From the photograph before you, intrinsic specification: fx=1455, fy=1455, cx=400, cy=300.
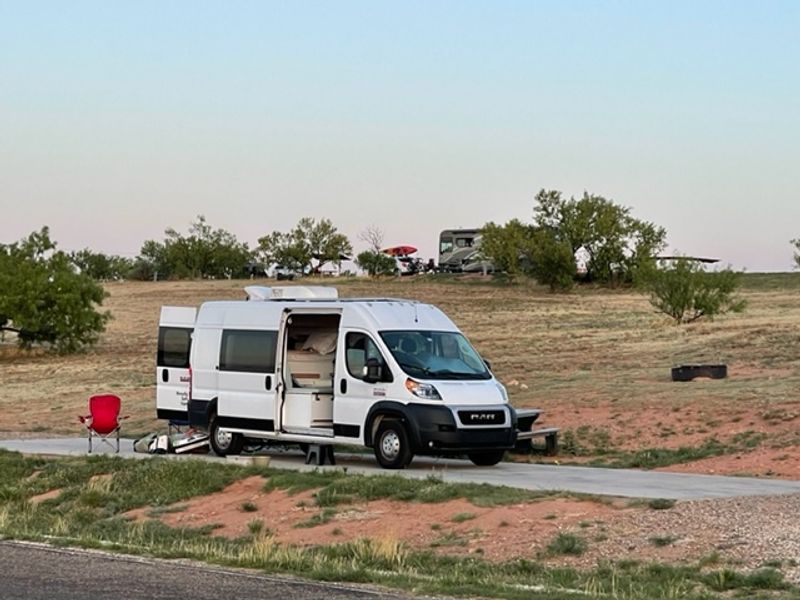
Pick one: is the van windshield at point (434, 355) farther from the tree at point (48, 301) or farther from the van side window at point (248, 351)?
the tree at point (48, 301)

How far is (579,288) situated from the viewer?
265 ft

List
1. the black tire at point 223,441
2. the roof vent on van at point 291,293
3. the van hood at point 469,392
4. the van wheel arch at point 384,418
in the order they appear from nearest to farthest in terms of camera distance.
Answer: the van wheel arch at point 384,418 < the van hood at point 469,392 < the black tire at point 223,441 < the roof vent on van at point 291,293

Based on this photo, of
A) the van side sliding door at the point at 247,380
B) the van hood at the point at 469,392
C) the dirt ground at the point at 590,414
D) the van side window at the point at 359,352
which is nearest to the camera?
the dirt ground at the point at 590,414

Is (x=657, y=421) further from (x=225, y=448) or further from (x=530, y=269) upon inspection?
(x=530, y=269)

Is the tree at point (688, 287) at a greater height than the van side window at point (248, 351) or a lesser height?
greater

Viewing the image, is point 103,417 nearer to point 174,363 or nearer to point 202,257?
point 174,363

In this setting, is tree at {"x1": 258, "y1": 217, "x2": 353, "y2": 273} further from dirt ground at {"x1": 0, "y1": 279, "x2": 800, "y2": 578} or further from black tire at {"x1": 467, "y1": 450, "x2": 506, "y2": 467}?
black tire at {"x1": 467, "y1": 450, "x2": 506, "y2": 467}

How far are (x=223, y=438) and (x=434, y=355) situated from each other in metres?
4.06

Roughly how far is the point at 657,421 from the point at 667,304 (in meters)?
25.7

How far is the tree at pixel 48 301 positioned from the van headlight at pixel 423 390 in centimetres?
3364

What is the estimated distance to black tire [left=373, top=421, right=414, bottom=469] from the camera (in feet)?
66.1

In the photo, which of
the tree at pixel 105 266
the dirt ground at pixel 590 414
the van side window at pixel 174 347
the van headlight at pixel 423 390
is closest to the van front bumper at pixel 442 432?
the van headlight at pixel 423 390

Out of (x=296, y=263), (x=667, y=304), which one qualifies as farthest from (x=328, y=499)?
(x=296, y=263)

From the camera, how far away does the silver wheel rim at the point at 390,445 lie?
66.6 ft
